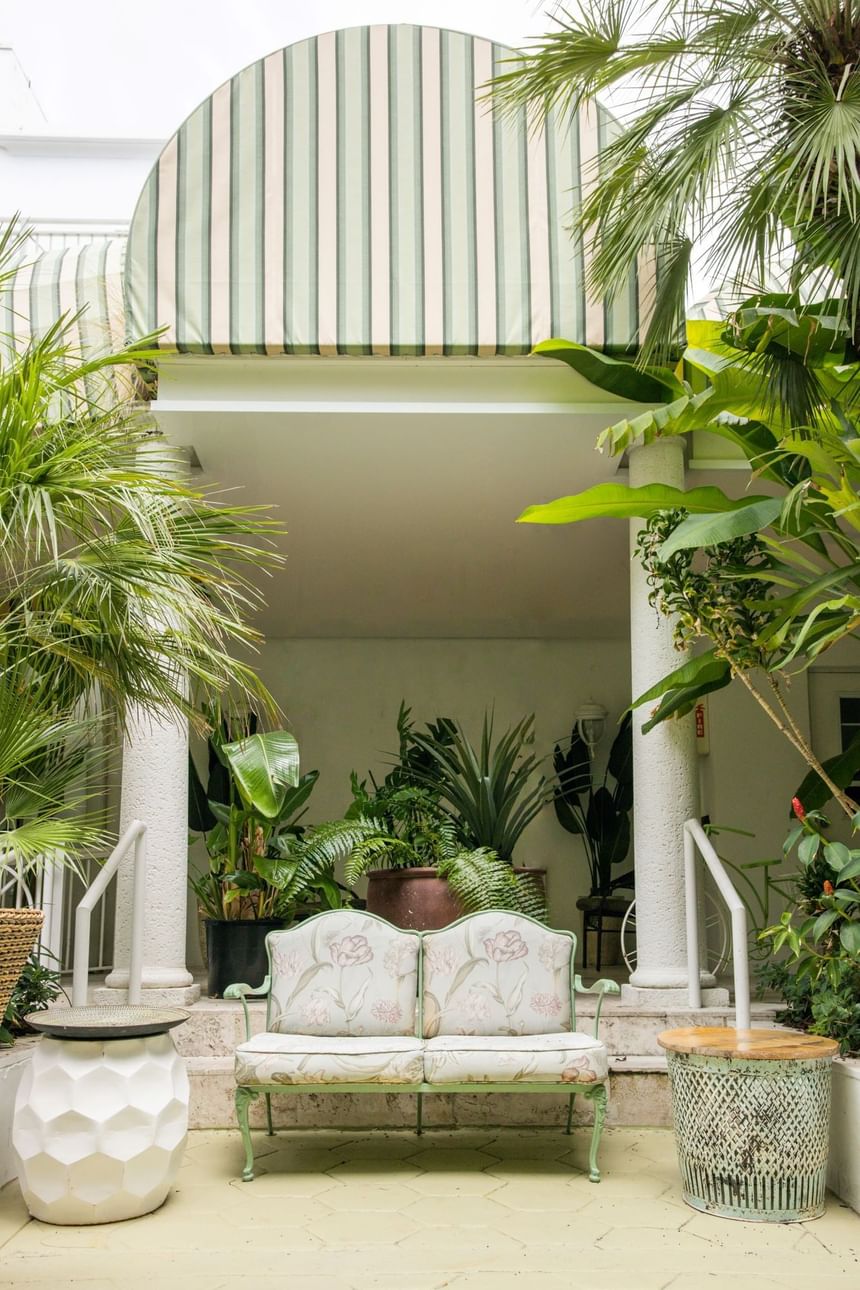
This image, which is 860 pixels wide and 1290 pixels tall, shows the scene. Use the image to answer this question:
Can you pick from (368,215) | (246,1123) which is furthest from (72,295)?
(246,1123)

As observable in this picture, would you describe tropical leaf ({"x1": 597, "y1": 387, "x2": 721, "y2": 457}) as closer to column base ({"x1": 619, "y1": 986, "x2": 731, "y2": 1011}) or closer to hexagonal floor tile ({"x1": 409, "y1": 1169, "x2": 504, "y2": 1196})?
column base ({"x1": 619, "y1": 986, "x2": 731, "y2": 1011})

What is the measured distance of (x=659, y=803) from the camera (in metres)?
5.17

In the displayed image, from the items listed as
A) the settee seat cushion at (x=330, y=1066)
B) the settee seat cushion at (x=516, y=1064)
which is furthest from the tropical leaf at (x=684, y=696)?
the settee seat cushion at (x=330, y=1066)

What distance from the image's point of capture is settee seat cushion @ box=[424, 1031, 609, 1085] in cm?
399

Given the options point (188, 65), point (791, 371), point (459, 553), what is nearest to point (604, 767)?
point (459, 553)

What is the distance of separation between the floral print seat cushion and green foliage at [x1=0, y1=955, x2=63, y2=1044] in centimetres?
98

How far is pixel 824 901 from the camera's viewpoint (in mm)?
4309

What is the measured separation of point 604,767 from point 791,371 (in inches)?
206

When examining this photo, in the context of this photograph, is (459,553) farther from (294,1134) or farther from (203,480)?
(294,1134)

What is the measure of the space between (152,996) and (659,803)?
2381 mm

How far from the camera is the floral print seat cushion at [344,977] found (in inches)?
175

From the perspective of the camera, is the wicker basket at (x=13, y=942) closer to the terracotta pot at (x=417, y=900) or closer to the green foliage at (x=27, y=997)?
the green foliage at (x=27, y=997)

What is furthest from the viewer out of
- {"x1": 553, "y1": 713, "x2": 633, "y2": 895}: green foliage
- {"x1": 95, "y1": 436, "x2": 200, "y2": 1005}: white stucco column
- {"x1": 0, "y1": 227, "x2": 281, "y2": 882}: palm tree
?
{"x1": 553, "y1": 713, "x2": 633, "y2": 895}: green foliage

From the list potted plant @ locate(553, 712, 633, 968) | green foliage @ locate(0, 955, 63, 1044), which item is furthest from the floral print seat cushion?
potted plant @ locate(553, 712, 633, 968)
